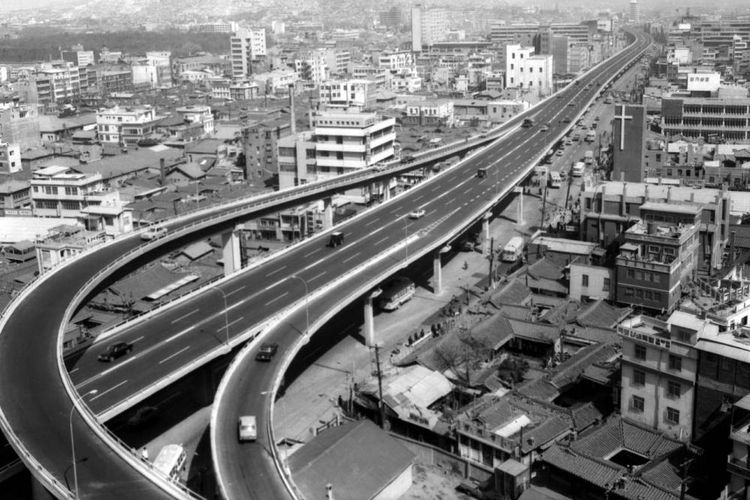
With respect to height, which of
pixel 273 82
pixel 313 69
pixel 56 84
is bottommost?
pixel 273 82

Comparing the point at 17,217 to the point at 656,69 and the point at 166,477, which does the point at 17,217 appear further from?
the point at 656,69

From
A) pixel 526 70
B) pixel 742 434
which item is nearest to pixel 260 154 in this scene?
pixel 742 434

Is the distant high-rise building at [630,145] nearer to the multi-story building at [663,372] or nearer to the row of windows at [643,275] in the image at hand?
the row of windows at [643,275]

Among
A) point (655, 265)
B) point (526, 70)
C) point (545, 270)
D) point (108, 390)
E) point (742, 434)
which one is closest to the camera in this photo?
point (742, 434)

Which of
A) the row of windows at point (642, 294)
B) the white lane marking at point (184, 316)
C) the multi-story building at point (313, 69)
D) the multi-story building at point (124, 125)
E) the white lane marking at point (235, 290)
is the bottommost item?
the row of windows at point (642, 294)

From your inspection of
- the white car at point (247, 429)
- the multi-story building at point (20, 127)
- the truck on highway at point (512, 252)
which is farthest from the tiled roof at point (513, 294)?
the multi-story building at point (20, 127)

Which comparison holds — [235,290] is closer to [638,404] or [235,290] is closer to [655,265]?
[638,404]

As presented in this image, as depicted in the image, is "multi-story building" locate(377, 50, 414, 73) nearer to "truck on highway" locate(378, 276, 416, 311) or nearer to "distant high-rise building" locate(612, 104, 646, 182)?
"distant high-rise building" locate(612, 104, 646, 182)
